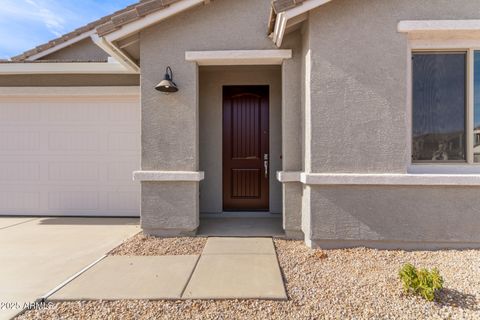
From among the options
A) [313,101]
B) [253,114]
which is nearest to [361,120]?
[313,101]

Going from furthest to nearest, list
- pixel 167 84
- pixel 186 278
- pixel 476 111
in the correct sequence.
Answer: pixel 167 84
pixel 476 111
pixel 186 278

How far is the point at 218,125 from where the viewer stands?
6258 millimetres

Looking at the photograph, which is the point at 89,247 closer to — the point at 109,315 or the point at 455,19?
the point at 109,315

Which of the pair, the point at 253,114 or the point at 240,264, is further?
the point at 253,114

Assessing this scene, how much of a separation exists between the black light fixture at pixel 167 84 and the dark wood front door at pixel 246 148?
173cm

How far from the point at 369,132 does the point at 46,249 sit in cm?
536

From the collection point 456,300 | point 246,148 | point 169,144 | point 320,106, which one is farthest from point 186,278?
point 246,148

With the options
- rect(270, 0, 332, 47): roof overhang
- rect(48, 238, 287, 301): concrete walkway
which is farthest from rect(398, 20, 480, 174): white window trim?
rect(48, 238, 287, 301): concrete walkway

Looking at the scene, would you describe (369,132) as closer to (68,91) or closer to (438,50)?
(438,50)

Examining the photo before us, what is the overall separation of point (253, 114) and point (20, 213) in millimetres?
5952

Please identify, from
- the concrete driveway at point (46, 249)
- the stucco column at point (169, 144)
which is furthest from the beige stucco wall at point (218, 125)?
the concrete driveway at point (46, 249)

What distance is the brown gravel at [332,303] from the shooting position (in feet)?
8.84

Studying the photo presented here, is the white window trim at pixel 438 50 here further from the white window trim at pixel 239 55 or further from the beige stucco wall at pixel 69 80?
the beige stucco wall at pixel 69 80

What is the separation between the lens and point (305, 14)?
169 inches
